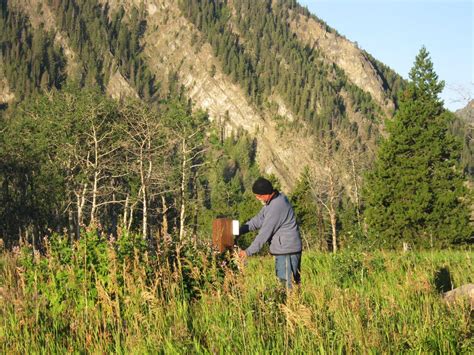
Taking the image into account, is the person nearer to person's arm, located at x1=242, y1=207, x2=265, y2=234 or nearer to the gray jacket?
the gray jacket

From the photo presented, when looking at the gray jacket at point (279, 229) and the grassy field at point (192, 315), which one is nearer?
the grassy field at point (192, 315)

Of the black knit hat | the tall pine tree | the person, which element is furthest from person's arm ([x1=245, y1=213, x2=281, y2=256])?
the tall pine tree

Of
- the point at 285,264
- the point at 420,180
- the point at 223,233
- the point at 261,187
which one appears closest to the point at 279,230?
the point at 285,264

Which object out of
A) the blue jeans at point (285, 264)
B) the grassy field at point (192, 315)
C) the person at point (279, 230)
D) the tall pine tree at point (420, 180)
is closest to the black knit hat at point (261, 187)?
the person at point (279, 230)

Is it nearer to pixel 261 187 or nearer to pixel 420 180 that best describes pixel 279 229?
pixel 261 187

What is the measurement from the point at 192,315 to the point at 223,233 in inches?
A: 45.9

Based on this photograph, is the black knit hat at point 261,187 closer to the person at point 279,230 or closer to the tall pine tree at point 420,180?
the person at point 279,230

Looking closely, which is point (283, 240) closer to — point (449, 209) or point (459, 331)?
point (459, 331)

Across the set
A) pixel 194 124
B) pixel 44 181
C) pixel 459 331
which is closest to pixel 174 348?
pixel 459 331

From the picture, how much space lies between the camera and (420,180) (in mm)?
37438

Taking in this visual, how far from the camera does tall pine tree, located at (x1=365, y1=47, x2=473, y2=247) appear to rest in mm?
36219

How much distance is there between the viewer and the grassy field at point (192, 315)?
4.02 meters

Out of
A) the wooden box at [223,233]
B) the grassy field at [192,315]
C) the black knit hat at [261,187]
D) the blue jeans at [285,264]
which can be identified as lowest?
the grassy field at [192,315]

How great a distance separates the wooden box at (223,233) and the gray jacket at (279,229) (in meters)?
0.31
